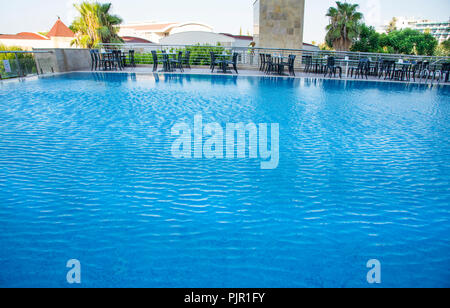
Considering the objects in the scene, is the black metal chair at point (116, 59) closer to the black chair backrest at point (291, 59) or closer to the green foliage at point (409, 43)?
the black chair backrest at point (291, 59)

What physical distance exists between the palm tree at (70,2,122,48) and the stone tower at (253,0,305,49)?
12994mm

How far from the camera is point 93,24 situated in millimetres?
21656

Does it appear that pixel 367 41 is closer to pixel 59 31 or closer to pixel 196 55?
pixel 196 55

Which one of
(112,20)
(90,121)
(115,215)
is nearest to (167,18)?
(112,20)

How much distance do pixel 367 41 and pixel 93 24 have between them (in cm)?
2548

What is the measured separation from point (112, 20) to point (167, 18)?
28.7m

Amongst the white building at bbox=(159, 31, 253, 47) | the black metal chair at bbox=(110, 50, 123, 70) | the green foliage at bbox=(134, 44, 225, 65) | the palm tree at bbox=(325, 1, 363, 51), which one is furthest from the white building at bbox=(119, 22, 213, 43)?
the black metal chair at bbox=(110, 50, 123, 70)

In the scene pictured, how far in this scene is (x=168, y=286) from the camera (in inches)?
68.2

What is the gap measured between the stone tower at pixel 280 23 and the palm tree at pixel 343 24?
1476 cm

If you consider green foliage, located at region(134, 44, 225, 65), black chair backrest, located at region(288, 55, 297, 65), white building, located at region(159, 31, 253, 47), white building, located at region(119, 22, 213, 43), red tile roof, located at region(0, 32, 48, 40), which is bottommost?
black chair backrest, located at region(288, 55, 297, 65)

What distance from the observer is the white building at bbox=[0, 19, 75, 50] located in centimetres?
3028

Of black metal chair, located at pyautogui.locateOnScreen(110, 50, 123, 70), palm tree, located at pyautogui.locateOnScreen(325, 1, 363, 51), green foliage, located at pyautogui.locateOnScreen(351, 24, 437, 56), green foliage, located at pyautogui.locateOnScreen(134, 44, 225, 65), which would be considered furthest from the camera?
green foliage, located at pyautogui.locateOnScreen(351, 24, 437, 56)

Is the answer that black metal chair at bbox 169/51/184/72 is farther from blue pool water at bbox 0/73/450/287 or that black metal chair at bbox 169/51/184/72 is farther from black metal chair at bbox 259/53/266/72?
blue pool water at bbox 0/73/450/287
